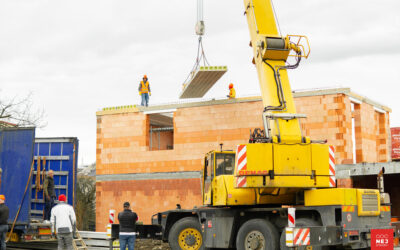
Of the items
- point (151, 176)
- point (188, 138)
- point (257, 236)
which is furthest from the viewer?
point (151, 176)

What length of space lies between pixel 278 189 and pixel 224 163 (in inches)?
80.1

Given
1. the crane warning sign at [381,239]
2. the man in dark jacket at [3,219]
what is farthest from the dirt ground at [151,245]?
the crane warning sign at [381,239]

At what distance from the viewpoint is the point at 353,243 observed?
504 inches

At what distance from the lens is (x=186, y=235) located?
1580 centimetres

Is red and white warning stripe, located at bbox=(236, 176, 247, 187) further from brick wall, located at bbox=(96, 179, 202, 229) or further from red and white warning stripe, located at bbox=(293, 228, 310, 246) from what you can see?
brick wall, located at bbox=(96, 179, 202, 229)

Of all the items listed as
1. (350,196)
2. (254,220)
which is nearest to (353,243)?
(350,196)

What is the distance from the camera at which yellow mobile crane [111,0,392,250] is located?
1269 cm

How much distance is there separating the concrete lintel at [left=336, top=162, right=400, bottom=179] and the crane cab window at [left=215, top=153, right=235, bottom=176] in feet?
29.9

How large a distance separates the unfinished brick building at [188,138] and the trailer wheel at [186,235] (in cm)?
856

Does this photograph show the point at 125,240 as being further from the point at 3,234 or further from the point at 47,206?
the point at 47,206

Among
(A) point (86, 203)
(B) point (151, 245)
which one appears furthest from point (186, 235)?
(A) point (86, 203)

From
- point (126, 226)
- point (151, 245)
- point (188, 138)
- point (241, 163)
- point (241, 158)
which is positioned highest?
point (188, 138)

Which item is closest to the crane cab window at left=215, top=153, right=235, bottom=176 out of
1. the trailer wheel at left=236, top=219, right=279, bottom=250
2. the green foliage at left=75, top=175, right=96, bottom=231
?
the trailer wheel at left=236, top=219, right=279, bottom=250

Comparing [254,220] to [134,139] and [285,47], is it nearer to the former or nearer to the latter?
[285,47]
